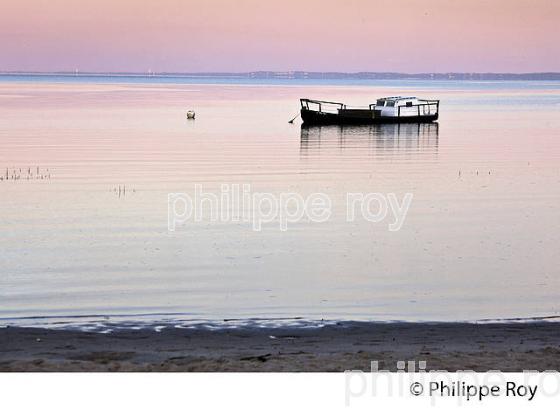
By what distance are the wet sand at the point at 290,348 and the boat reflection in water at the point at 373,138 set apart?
25347 millimetres

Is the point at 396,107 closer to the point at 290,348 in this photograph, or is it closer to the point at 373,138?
the point at 373,138

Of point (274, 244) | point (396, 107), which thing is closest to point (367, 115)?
point (396, 107)

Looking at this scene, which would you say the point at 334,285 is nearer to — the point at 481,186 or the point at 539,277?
the point at 539,277

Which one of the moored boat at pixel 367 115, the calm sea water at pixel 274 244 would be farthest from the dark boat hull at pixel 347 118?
the calm sea water at pixel 274 244

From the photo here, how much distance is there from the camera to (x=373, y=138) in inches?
1747

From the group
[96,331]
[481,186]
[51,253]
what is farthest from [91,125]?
[96,331]

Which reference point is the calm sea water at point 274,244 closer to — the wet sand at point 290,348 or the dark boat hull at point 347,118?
the wet sand at point 290,348

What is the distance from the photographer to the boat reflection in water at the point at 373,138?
37.9 m

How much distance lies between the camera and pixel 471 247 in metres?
15.2

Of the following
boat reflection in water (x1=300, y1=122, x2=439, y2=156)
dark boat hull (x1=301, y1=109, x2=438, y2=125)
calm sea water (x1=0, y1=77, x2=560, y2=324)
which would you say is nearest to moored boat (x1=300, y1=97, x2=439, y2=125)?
dark boat hull (x1=301, y1=109, x2=438, y2=125)

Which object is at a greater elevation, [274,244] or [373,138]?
[373,138]

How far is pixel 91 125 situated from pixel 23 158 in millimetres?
19842

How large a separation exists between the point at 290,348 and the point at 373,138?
36.5 meters

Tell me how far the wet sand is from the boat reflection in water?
2535cm
